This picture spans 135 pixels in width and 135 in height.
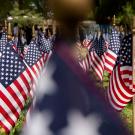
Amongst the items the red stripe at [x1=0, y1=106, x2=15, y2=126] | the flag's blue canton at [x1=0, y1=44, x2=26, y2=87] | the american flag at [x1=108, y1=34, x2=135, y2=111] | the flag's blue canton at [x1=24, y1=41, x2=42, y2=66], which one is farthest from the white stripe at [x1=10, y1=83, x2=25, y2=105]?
the flag's blue canton at [x1=24, y1=41, x2=42, y2=66]

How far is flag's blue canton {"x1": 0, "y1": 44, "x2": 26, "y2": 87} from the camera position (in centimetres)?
706

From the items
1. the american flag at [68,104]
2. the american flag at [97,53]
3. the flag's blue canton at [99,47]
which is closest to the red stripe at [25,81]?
the american flag at [68,104]

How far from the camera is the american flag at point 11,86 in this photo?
6594 mm

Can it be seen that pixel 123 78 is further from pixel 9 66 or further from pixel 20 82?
pixel 9 66

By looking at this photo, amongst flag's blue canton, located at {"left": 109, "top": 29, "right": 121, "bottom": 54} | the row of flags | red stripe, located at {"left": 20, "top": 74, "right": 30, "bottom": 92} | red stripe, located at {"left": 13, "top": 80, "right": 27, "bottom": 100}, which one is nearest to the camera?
the row of flags

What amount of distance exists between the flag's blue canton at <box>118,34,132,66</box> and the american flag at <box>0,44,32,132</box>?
4.06ft

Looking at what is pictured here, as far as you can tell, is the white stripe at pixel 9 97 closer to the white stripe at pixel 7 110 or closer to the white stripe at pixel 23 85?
the white stripe at pixel 7 110

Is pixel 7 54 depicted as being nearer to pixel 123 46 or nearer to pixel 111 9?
pixel 123 46

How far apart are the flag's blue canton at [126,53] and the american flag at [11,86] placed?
1.24 metres

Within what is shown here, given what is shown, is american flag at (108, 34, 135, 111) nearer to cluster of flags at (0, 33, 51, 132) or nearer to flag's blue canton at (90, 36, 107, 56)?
cluster of flags at (0, 33, 51, 132)

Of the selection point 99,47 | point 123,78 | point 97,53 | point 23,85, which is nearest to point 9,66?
point 23,85

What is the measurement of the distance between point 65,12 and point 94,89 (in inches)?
13.5

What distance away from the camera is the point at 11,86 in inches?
267

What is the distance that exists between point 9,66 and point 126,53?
157 cm
